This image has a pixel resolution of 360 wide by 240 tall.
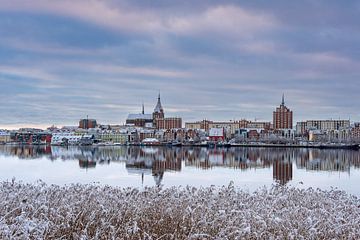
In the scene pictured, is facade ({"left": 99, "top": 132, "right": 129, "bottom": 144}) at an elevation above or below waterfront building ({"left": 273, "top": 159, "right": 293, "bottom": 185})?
above

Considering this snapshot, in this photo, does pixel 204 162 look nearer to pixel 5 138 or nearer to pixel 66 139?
pixel 66 139

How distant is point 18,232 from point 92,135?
179691mm

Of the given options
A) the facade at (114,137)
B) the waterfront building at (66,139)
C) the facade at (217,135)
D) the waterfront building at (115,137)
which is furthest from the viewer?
the facade at (217,135)

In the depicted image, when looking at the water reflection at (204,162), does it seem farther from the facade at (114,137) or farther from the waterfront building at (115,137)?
the facade at (114,137)

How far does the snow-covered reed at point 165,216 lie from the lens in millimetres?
8273

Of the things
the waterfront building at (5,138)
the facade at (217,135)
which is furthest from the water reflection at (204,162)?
the waterfront building at (5,138)

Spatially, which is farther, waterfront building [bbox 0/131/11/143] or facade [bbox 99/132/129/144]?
waterfront building [bbox 0/131/11/143]

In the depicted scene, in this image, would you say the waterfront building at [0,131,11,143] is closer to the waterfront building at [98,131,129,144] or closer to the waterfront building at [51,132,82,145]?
the waterfront building at [51,132,82,145]

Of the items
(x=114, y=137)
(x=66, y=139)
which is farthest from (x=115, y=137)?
(x=66, y=139)

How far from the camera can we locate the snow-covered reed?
827cm

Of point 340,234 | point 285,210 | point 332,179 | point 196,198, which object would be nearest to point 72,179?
point 332,179

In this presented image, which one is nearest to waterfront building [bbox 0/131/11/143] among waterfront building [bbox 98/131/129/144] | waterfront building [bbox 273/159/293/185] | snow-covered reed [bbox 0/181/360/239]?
waterfront building [bbox 98/131/129/144]

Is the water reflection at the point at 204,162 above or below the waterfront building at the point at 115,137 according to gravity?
below

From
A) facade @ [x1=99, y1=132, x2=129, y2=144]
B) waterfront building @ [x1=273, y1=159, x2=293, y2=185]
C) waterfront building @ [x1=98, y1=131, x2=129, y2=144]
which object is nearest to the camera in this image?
waterfront building @ [x1=273, y1=159, x2=293, y2=185]
